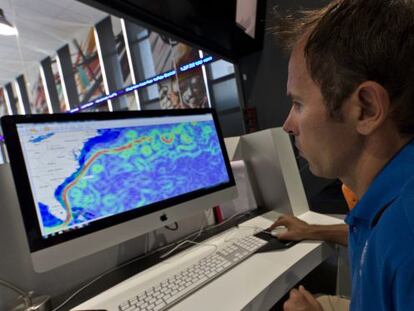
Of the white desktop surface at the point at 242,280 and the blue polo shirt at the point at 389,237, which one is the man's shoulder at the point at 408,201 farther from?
the white desktop surface at the point at 242,280

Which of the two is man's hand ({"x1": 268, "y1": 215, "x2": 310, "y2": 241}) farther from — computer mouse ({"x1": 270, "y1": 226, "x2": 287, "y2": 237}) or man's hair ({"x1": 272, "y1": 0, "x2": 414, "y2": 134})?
man's hair ({"x1": 272, "y1": 0, "x2": 414, "y2": 134})

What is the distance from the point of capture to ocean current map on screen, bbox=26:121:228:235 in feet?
2.41

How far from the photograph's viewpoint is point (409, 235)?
13.8 inches

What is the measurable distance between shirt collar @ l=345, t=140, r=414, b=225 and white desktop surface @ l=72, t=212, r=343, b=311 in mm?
348

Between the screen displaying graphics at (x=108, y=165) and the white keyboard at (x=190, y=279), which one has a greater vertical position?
the screen displaying graphics at (x=108, y=165)

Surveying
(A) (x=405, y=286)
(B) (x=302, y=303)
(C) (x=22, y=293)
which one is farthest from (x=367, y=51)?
(C) (x=22, y=293)

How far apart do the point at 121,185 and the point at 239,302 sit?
0.46 meters

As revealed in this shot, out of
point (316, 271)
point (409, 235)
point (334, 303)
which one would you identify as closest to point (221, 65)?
point (316, 271)

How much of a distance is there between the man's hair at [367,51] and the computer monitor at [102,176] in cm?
61

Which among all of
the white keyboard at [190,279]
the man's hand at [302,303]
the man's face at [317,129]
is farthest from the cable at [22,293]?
the man's face at [317,129]

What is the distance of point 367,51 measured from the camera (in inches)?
18.2

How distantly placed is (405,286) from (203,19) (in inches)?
110

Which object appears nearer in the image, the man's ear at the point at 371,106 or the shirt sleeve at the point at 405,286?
the shirt sleeve at the point at 405,286

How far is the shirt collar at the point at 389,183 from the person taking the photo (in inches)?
17.2
